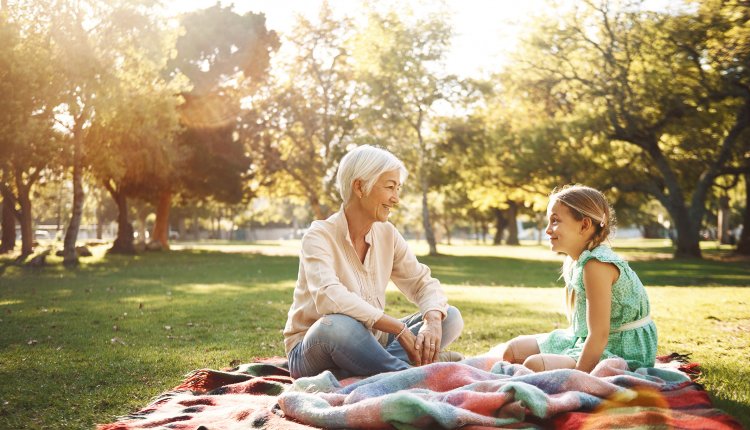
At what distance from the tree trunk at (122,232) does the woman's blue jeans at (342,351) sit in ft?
99.1

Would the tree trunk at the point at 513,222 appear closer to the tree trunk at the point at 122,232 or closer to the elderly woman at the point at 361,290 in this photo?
the tree trunk at the point at 122,232

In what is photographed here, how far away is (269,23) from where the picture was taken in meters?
39.0

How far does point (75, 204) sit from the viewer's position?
73.6 ft

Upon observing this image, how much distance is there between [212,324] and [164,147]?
20361 millimetres

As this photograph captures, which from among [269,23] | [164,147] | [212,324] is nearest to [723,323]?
[212,324]

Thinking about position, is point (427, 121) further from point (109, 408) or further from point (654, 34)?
point (109, 408)

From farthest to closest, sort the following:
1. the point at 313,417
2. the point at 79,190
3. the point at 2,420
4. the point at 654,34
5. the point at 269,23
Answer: the point at 269,23, the point at 654,34, the point at 79,190, the point at 2,420, the point at 313,417

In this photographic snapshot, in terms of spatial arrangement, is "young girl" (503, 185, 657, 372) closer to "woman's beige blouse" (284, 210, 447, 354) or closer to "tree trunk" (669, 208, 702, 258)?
"woman's beige blouse" (284, 210, 447, 354)

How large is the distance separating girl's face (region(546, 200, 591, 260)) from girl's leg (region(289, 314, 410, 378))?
136cm

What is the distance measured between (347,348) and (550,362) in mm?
1369

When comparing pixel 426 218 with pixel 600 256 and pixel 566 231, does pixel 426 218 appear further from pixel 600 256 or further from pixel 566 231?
pixel 600 256

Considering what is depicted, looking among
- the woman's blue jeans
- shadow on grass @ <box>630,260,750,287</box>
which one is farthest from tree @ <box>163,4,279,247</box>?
the woman's blue jeans

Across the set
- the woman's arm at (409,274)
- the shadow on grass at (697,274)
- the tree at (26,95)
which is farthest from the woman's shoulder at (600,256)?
the tree at (26,95)

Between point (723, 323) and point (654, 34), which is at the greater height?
point (654, 34)
